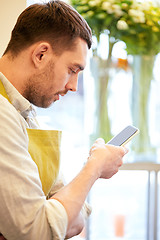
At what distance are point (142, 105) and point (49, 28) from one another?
1.10 meters

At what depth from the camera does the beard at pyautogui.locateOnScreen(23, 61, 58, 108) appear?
3.24ft

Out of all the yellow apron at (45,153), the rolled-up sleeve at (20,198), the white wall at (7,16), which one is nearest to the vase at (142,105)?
the white wall at (7,16)

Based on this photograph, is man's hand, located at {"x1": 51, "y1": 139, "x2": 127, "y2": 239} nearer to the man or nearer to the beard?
the man

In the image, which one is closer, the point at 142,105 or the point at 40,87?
the point at 40,87

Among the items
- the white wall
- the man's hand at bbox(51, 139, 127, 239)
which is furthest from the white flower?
the man's hand at bbox(51, 139, 127, 239)

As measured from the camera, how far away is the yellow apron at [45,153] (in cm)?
99

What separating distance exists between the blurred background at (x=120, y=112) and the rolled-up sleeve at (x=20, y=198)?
1055mm

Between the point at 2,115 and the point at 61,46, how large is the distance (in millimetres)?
299

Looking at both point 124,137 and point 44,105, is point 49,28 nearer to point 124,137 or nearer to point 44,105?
point 44,105

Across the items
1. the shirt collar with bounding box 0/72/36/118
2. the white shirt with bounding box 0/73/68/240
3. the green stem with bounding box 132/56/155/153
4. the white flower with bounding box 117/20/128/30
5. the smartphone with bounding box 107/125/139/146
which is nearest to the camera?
the white shirt with bounding box 0/73/68/240

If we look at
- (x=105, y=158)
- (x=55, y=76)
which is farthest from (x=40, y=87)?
(x=105, y=158)

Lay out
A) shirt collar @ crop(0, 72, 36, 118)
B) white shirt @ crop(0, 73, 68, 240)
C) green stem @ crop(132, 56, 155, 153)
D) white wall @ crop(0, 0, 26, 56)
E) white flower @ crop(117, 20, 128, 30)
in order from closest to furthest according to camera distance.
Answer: white shirt @ crop(0, 73, 68, 240), shirt collar @ crop(0, 72, 36, 118), white wall @ crop(0, 0, 26, 56), white flower @ crop(117, 20, 128, 30), green stem @ crop(132, 56, 155, 153)

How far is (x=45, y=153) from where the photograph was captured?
102cm

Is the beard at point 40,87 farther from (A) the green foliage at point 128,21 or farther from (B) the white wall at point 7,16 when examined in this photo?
(A) the green foliage at point 128,21
